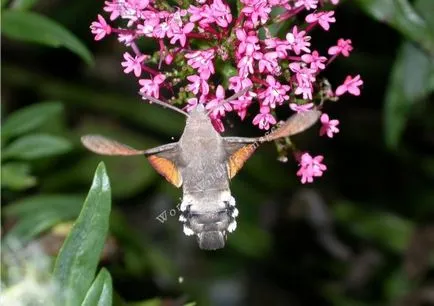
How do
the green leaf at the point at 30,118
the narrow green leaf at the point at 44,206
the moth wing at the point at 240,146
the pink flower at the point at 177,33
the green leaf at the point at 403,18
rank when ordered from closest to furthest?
the moth wing at the point at 240,146 → the pink flower at the point at 177,33 → the green leaf at the point at 403,18 → the green leaf at the point at 30,118 → the narrow green leaf at the point at 44,206

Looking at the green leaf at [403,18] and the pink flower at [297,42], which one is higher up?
the pink flower at [297,42]

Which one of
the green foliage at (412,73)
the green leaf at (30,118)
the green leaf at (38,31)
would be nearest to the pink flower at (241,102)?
the green leaf at (38,31)

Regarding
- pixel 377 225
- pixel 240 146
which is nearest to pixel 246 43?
pixel 240 146

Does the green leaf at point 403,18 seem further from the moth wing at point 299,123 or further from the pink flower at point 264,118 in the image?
the moth wing at point 299,123

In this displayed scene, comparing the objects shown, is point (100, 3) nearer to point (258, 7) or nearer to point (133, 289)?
point (133, 289)

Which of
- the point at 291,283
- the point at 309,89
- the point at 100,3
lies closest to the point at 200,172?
the point at 309,89

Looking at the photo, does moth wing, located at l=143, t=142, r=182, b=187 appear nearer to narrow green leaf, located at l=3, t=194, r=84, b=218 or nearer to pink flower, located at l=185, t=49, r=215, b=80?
pink flower, located at l=185, t=49, r=215, b=80

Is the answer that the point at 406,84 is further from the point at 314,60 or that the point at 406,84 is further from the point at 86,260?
the point at 86,260
